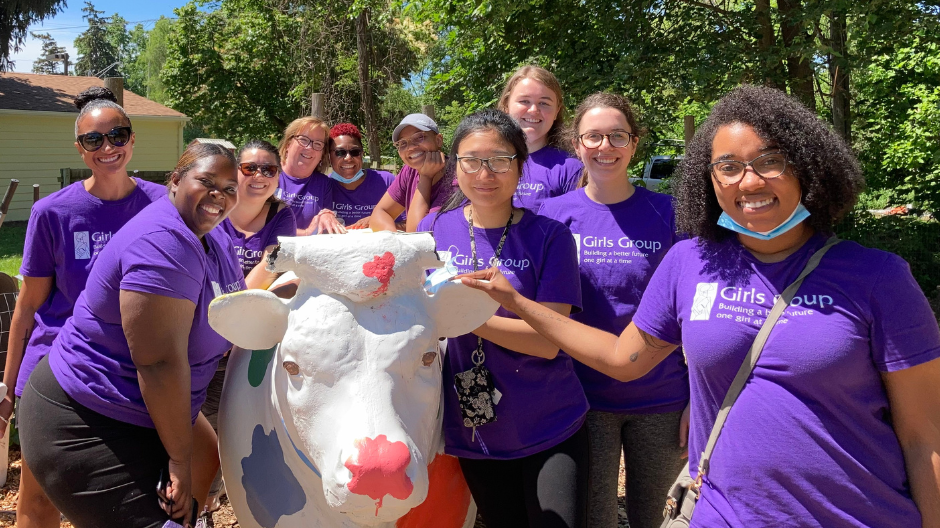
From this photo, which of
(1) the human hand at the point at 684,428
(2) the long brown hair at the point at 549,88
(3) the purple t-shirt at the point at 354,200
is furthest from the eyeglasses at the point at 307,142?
(1) the human hand at the point at 684,428

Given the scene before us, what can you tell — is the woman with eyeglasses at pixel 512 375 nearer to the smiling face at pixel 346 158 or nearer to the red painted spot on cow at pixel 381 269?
the red painted spot on cow at pixel 381 269

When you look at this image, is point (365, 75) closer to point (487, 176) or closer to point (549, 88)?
point (549, 88)

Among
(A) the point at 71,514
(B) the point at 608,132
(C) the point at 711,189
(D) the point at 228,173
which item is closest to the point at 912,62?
(B) the point at 608,132

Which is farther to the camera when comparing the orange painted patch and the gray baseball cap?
the gray baseball cap

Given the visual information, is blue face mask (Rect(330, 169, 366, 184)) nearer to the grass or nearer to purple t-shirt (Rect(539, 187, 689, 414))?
purple t-shirt (Rect(539, 187, 689, 414))

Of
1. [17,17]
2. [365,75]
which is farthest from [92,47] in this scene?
[365,75]

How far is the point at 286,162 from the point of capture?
495 centimetres

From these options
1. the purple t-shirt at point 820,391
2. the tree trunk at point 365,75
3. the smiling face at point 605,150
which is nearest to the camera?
the purple t-shirt at point 820,391

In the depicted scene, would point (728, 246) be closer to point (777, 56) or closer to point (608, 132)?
point (608, 132)

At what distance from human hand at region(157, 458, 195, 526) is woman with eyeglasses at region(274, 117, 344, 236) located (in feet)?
8.22

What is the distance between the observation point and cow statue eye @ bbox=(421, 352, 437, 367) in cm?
229

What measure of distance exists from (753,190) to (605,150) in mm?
1180

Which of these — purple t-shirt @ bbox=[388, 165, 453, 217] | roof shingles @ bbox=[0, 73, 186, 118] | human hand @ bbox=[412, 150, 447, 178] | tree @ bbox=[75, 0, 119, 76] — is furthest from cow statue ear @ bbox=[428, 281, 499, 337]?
tree @ bbox=[75, 0, 119, 76]

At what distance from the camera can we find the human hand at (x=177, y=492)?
2.41m
